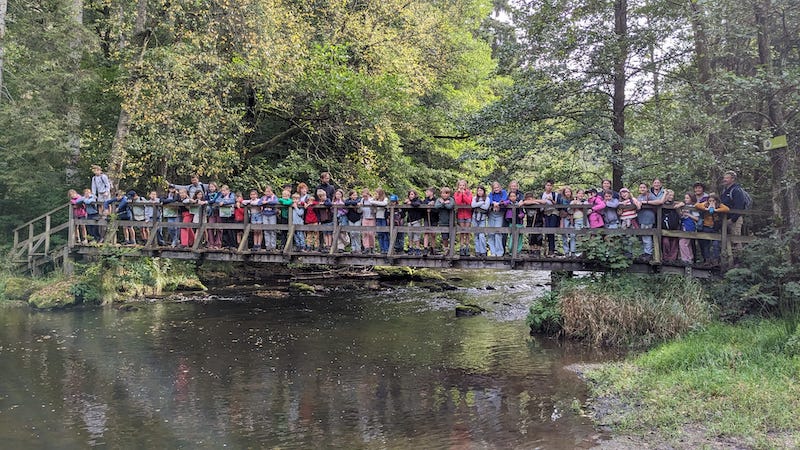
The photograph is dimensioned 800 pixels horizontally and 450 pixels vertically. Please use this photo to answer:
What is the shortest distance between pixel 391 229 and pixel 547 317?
3.54m

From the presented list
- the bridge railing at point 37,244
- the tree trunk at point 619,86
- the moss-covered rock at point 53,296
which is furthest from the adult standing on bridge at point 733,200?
the bridge railing at point 37,244

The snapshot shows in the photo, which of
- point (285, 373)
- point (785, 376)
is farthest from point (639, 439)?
point (285, 373)

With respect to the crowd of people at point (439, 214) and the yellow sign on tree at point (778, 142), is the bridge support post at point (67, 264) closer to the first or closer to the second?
the crowd of people at point (439, 214)

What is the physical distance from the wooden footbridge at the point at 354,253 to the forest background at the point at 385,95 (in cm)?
136

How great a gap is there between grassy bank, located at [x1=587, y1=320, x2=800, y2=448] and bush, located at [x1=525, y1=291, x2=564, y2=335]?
6.89 feet

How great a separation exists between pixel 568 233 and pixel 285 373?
18.9 feet

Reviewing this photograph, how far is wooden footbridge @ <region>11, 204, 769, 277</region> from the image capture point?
434 inches

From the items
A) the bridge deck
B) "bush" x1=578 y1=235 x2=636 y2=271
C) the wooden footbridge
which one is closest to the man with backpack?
the wooden footbridge

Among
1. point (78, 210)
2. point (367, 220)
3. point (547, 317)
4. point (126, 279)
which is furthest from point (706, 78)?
point (78, 210)

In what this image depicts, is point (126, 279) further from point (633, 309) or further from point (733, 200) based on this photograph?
point (733, 200)

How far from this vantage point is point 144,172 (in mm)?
18812

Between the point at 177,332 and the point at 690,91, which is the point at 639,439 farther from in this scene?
the point at 177,332

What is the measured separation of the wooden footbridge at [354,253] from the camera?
1103cm

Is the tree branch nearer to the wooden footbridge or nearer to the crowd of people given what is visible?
the crowd of people
